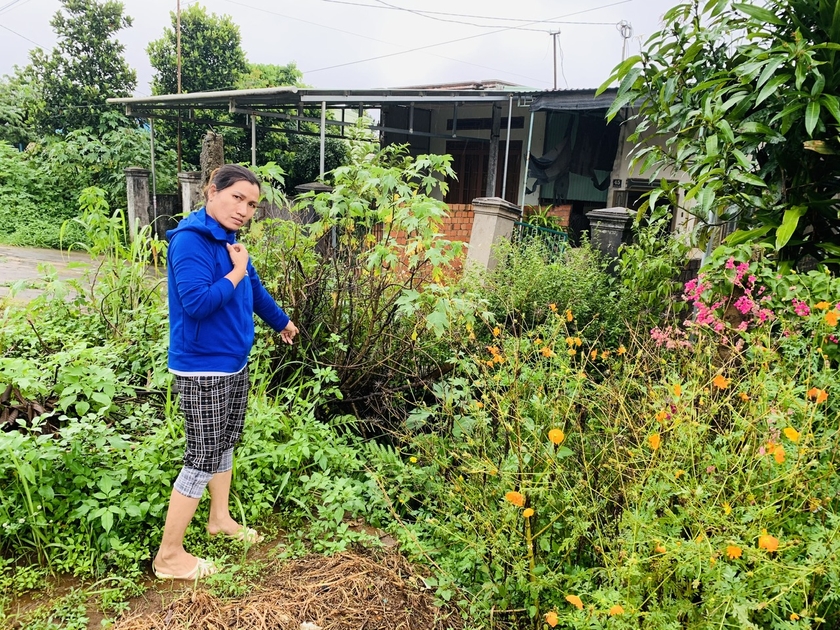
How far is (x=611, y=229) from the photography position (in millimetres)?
5844

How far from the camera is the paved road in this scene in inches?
311

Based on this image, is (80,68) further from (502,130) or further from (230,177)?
(230,177)

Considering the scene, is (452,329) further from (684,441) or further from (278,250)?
(684,441)

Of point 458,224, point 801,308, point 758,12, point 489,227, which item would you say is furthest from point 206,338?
point 458,224

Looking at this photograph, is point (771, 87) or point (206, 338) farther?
point (771, 87)

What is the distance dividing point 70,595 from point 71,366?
3.13ft

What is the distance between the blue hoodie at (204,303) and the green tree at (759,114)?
2504 millimetres

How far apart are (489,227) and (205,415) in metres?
4.58

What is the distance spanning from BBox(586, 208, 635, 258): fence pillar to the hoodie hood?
4.30m

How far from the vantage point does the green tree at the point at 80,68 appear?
15.1 meters

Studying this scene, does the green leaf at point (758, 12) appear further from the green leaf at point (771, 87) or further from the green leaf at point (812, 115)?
the green leaf at point (812, 115)

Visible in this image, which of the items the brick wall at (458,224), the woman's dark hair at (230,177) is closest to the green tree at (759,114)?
the woman's dark hair at (230,177)

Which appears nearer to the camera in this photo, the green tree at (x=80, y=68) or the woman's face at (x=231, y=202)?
the woman's face at (x=231, y=202)

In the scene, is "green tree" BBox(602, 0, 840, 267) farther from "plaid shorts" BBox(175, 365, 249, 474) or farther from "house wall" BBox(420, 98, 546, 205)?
"house wall" BBox(420, 98, 546, 205)
